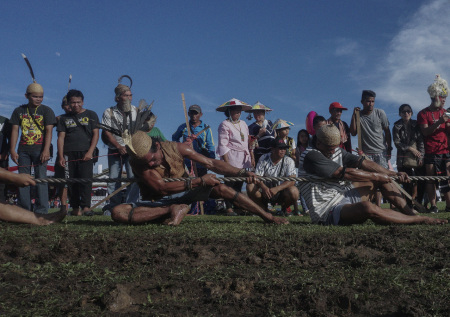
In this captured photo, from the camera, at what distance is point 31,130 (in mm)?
7336

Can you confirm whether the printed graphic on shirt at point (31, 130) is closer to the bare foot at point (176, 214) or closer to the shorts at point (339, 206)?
the bare foot at point (176, 214)

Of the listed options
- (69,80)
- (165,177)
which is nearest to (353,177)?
(165,177)

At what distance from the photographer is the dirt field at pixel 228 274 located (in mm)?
2193

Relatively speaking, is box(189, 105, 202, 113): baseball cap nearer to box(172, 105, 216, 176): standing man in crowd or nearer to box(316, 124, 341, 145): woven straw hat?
box(172, 105, 216, 176): standing man in crowd

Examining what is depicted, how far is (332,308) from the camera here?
215 cm

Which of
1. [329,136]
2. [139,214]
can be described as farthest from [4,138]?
[329,136]

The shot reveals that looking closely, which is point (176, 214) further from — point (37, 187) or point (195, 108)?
point (195, 108)

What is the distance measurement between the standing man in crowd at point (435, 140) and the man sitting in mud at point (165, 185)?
420 centimetres

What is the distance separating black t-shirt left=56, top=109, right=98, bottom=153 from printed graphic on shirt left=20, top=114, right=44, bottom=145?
0.34 m

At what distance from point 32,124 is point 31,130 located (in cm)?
11

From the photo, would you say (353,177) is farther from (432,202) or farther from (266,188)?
(432,202)

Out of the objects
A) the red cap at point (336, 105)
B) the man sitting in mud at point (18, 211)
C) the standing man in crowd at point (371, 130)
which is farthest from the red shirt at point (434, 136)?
the man sitting in mud at point (18, 211)

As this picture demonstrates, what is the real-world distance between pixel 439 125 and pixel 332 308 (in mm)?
7003

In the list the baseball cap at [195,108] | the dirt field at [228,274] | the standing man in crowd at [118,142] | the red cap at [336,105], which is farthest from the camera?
the baseball cap at [195,108]
